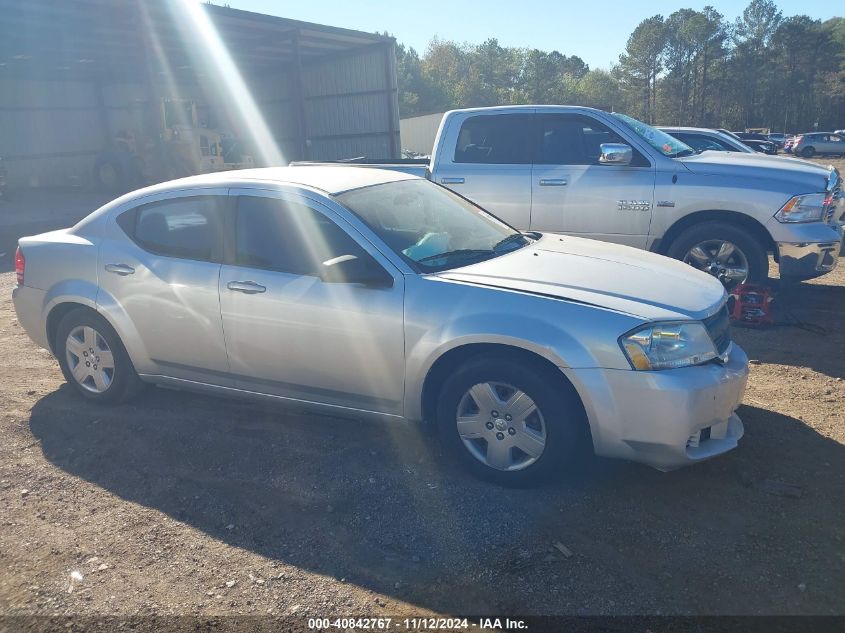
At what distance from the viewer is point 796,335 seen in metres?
5.93

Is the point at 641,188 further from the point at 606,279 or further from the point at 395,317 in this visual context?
the point at 395,317

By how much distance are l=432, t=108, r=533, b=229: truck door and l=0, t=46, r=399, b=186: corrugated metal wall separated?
1380 cm

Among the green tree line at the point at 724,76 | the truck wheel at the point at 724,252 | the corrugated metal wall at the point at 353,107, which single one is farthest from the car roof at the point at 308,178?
the green tree line at the point at 724,76

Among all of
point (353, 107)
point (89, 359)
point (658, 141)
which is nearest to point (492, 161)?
point (658, 141)

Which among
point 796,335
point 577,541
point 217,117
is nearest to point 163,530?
point 577,541

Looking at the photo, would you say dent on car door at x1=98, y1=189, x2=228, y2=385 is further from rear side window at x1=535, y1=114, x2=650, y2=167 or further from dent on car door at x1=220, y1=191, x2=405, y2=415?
rear side window at x1=535, y1=114, x2=650, y2=167

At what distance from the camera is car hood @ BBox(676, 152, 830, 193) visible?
6.36 metres

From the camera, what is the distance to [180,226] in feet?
14.6

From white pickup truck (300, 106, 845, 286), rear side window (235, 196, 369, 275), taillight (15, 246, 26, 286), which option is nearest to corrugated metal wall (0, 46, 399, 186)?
white pickup truck (300, 106, 845, 286)

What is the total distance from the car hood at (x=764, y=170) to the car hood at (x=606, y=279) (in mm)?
2732

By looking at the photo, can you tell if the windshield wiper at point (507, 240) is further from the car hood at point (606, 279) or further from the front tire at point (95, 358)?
the front tire at point (95, 358)

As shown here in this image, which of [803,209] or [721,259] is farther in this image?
[721,259]

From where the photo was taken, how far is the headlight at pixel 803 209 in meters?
6.25

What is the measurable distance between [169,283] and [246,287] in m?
0.62
